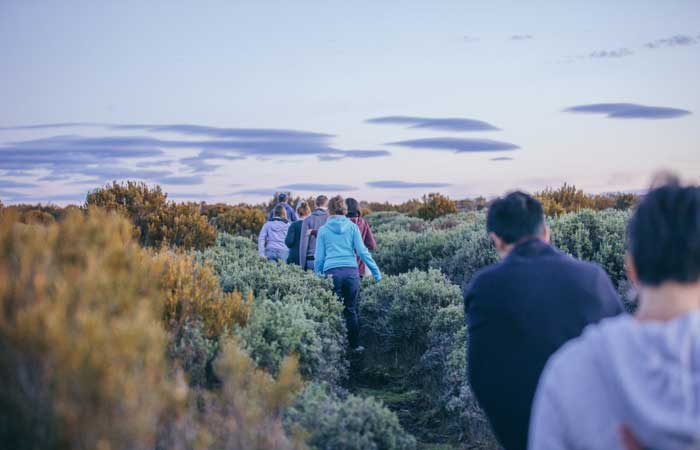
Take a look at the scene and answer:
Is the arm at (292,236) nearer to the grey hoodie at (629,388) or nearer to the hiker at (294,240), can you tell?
the hiker at (294,240)

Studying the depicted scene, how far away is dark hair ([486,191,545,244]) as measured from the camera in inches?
146

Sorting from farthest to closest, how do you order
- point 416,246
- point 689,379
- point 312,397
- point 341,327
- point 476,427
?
point 416,246, point 341,327, point 476,427, point 312,397, point 689,379

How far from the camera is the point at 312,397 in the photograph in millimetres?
4961

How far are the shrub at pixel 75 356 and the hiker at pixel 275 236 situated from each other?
9587mm

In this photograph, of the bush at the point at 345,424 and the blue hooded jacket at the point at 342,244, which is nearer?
the bush at the point at 345,424

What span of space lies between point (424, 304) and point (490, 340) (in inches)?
233

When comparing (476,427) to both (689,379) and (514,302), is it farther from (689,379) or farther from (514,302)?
(689,379)

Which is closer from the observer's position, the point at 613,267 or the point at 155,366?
the point at 155,366

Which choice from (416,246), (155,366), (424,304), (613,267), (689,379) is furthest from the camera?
(416,246)

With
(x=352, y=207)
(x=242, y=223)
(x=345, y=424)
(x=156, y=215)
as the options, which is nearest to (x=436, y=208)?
(x=242, y=223)

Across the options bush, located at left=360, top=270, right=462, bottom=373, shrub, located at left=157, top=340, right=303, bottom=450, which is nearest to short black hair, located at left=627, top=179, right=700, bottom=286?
shrub, located at left=157, top=340, right=303, bottom=450

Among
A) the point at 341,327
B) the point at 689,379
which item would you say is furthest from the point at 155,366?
the point at 341,327

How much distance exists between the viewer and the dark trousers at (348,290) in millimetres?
9617

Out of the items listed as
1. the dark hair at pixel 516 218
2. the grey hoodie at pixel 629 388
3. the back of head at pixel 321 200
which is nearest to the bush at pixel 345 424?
the dark hair at pixel 516 218
